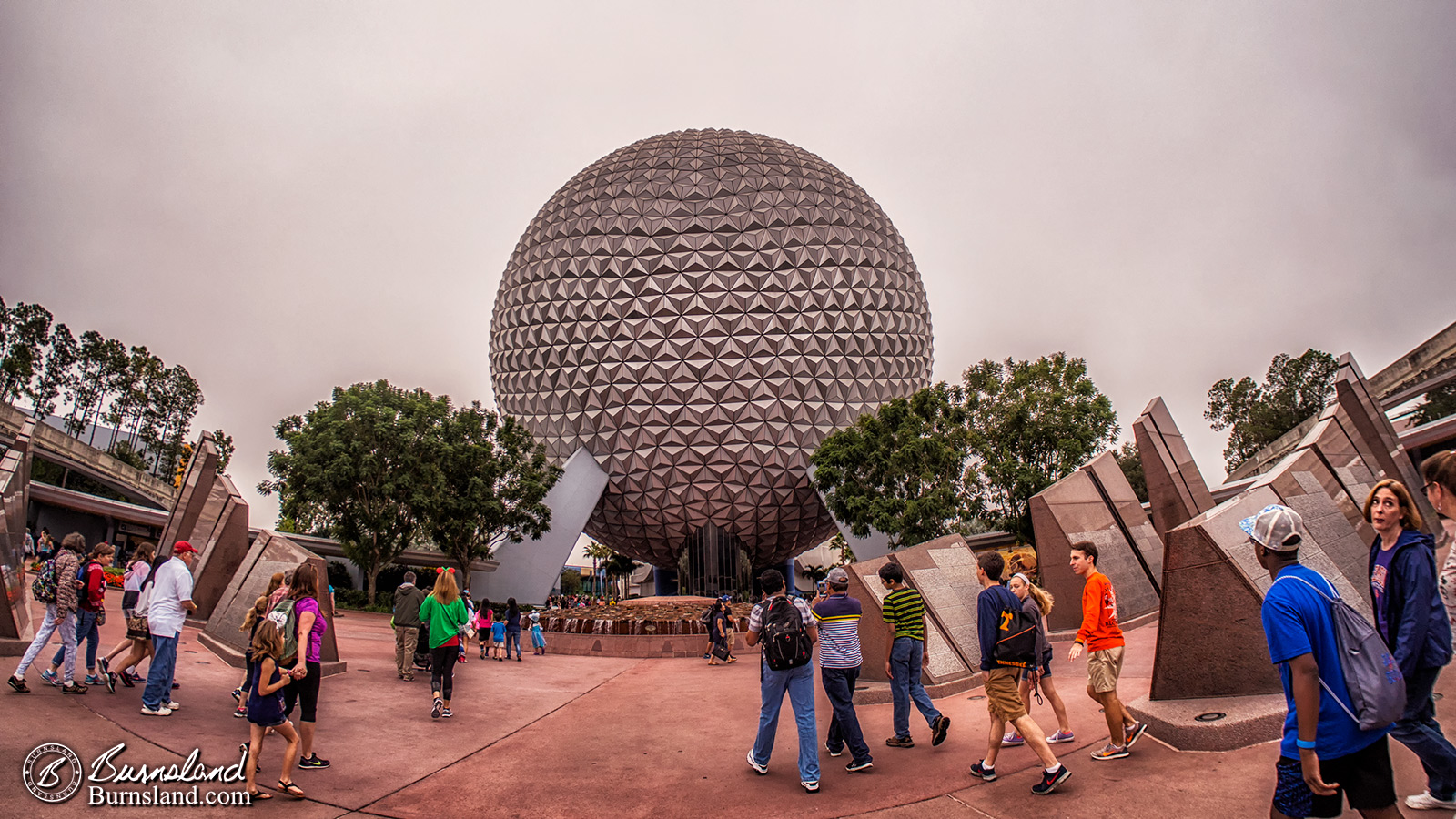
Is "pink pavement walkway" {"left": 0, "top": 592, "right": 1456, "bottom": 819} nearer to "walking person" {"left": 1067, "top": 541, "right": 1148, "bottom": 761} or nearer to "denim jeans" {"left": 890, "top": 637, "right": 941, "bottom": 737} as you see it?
"walking person" {"left": 1067, "top": 541, "right": 1148, "bottom": 761}

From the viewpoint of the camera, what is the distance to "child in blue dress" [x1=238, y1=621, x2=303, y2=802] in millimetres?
5055

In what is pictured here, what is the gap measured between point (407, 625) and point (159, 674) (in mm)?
3729

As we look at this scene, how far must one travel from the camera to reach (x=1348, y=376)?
15398 millimetres

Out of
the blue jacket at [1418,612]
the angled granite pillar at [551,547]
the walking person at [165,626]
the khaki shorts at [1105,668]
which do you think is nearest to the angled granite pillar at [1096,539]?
the khaki shorts at [1105,668]

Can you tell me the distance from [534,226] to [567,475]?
11.6 metres

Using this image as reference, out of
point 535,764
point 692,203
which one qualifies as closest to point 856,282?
point 692,203

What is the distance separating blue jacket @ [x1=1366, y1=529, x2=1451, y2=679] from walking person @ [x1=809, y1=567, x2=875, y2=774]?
127 inches

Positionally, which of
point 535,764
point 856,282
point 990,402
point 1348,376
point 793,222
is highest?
point 793,222

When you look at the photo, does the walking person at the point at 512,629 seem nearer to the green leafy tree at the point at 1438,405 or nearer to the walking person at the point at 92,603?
the walking person at the point at 92,603

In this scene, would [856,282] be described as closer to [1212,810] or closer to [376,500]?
[376,500]

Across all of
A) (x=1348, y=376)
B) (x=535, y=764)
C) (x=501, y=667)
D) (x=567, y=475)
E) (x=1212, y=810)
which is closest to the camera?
(x=1212, y=810)

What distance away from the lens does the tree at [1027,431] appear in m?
24.3

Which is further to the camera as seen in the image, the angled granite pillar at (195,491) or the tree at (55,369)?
the tree at (55,369)

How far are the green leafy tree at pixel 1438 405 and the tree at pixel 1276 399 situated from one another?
520 cm
